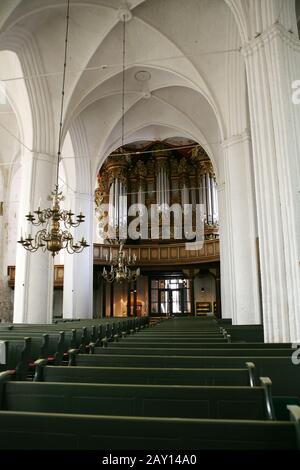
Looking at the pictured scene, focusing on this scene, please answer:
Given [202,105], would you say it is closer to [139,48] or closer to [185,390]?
[139,48]

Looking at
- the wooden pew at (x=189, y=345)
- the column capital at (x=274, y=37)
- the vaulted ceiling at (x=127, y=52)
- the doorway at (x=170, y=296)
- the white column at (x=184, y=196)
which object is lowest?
the wooden pew at (x=189, y=345)

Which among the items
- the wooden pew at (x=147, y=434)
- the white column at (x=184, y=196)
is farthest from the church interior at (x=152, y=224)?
the white column at (x=184, y=196)

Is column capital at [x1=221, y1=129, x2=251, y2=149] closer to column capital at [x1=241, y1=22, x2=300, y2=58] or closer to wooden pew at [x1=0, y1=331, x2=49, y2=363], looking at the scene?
column capital at [x1=241, y1=22, x2=300, y2=58]

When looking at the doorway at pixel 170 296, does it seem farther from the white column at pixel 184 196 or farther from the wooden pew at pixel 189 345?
the wooden pew at pixel 189 345

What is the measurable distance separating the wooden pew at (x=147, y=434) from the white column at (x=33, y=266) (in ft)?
32.5

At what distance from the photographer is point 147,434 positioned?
55.9 inches

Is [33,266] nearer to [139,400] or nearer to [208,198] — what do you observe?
[139,400]

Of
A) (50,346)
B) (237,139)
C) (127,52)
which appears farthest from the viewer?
(127,52)

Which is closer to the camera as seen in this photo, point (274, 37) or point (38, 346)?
point (38, 346)

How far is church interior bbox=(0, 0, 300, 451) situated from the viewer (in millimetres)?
1913

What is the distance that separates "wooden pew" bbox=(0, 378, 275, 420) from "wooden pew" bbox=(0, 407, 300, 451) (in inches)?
18.4

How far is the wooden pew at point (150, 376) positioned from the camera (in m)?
2.51

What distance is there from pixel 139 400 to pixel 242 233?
8.89 metres

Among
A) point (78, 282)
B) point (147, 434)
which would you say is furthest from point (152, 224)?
point (147, 434)
